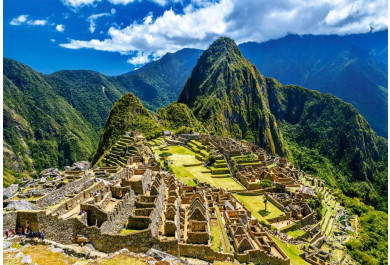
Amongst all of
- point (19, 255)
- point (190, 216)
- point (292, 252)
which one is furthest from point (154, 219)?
point (292, 252)

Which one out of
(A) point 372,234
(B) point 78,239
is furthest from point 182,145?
(B) point 78,239

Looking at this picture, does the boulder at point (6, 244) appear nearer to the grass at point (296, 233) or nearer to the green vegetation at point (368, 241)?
the grass at point (296, 233)

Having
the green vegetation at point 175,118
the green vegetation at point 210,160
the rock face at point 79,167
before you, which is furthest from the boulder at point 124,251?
the green vegetation at point 175,118

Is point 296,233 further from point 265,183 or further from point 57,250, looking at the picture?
point 57,250

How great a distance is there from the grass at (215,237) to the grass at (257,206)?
51.9 feet

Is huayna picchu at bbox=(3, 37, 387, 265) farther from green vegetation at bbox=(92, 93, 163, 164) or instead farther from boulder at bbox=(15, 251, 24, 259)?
green vegetation at bbox=(92, 93, 163, 164)

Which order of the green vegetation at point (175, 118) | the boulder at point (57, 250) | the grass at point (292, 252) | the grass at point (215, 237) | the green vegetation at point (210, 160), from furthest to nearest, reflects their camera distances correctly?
1. the green vegetation at point (175, 118)
2. the green vegetation at point (210, 160)
3. the grass at point (292, 252)
4. the grass at point (215, 237)
5. the boulder at point (57, 250)

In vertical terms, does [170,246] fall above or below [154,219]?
below

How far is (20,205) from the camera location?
60.1 feet

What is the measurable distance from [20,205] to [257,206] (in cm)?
3709

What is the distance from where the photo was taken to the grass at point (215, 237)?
23.5m

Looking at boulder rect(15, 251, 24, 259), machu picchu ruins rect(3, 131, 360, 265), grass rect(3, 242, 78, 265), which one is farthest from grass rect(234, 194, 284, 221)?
boulder rect(15, 251, 24, 259)

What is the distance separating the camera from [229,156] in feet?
235

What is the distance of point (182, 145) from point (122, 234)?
71.6 meters
